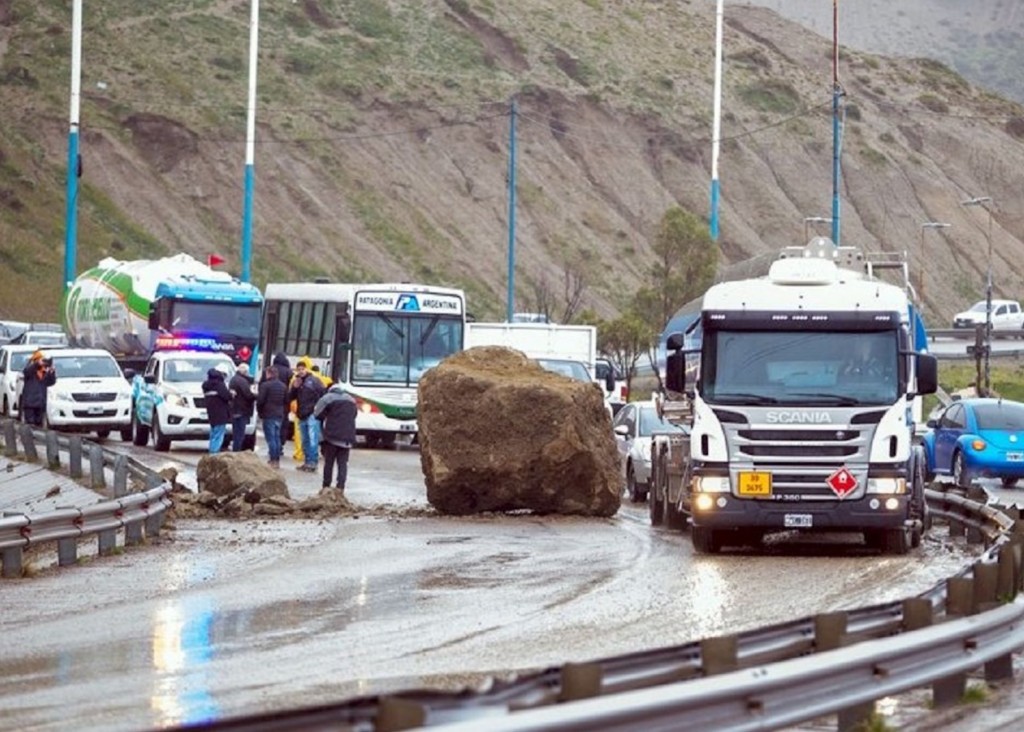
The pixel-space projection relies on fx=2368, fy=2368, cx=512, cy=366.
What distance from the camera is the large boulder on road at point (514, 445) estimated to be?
94.2 ft

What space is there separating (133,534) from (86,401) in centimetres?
2258

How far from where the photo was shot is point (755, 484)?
73.0 ft

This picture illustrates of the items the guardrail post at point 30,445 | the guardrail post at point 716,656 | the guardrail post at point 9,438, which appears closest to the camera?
the guardrail post at point 716,656

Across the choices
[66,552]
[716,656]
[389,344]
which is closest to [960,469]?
[389,344]

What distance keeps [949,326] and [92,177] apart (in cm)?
4285

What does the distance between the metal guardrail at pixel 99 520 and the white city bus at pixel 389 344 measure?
12.5m

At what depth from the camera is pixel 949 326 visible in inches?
4333

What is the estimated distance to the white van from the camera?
46.6m

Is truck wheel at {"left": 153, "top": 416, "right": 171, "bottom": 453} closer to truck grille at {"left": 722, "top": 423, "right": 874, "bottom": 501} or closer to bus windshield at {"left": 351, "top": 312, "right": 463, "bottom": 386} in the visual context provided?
bus windshield at {"left": 351, "top": 312, "right": 463, "bottom": 386}

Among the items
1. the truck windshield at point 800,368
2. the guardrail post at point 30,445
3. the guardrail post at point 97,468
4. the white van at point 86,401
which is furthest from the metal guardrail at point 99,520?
the white van at point 86,401

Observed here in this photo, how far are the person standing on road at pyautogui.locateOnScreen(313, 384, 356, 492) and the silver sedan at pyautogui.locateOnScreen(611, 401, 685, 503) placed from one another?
158 inches

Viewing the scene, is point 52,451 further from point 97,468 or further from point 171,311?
point 171,311

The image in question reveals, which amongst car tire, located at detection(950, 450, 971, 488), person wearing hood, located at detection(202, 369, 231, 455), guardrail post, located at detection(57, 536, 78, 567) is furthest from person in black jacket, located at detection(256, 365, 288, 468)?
guardrail post, located at detection(57, 536, 78, 567)

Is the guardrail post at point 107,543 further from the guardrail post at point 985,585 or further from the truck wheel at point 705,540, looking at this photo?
the guardrail post at point 985,585
